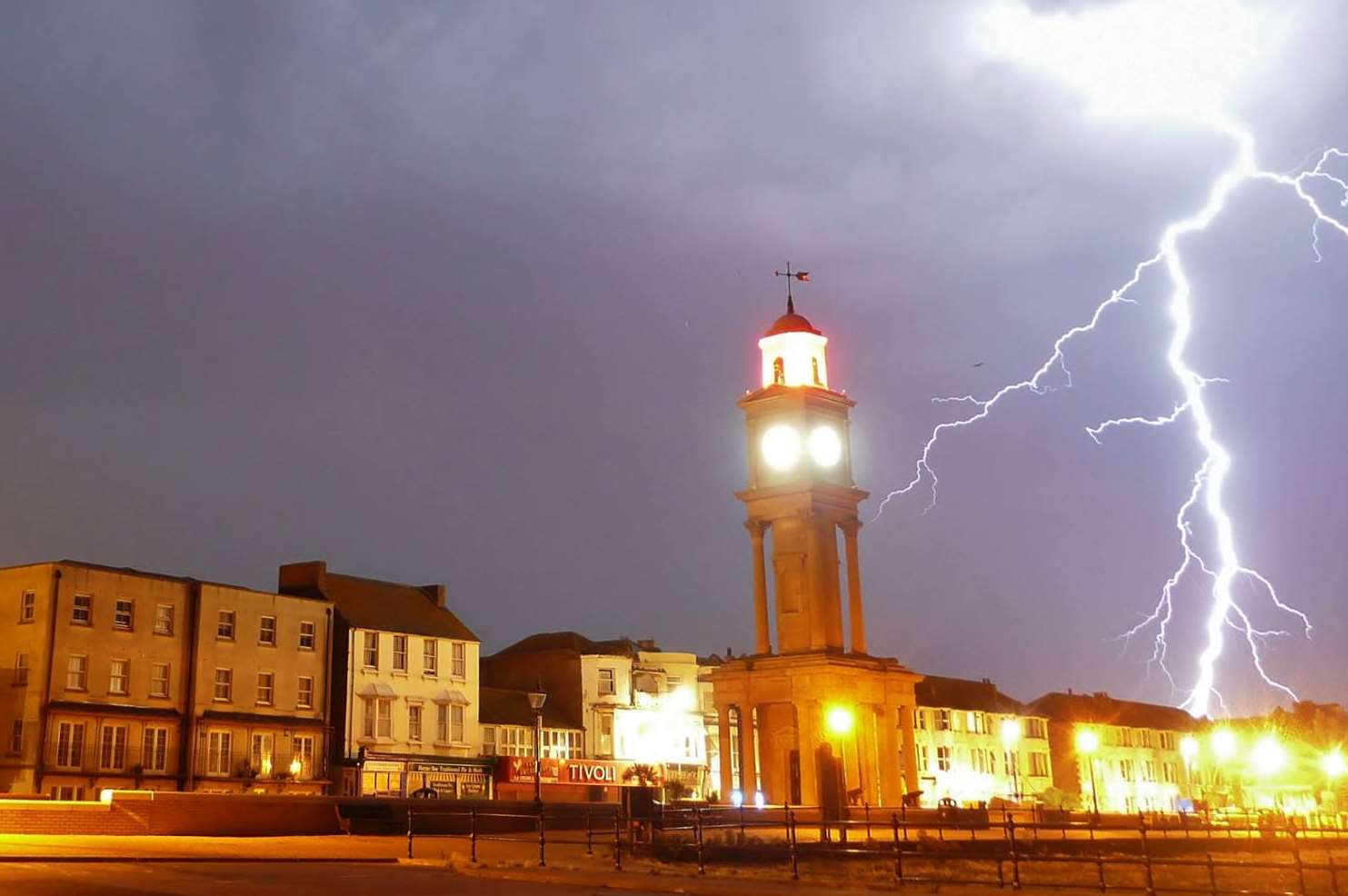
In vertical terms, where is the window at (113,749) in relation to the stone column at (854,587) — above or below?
below

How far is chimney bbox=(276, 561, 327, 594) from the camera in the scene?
64.8m

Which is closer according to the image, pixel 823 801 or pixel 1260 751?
pixel 823 801

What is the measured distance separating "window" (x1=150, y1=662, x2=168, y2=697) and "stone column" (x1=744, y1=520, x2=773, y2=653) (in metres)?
23.2

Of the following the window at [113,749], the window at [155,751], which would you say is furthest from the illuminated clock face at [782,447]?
the window at [113,749]

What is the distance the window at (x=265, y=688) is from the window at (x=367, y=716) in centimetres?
476

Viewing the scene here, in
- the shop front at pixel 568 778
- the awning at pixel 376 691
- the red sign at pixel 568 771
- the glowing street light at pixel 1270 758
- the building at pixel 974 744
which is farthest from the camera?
the building at pixel 974 744

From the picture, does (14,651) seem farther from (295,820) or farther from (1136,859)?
(1136,859)

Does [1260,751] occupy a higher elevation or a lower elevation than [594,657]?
lower

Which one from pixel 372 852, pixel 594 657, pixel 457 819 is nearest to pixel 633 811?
pixel 372 852

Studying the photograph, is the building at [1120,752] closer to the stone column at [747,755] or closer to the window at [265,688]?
the stone column at [747,755]

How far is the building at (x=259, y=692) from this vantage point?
5612cm

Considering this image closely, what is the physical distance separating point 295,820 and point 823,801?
1651cm

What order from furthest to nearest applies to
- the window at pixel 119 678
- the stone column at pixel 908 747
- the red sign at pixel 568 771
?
1. the red sign at pixel 568 771
2. the stone column at pixel 908 747
3. the window at pixel 119 678

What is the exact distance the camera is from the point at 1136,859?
68.3 feet
